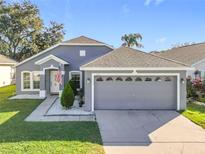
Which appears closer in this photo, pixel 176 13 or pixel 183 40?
pixel 176 13

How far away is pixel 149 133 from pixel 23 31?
38.1 meters

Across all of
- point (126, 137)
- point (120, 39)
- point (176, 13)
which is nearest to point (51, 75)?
point (176, 13)

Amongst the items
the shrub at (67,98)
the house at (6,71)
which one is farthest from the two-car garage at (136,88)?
the house at (6,71)

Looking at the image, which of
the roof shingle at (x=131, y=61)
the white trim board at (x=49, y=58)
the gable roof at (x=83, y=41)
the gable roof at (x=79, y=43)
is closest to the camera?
the roof shingle at (x=131, y=61)

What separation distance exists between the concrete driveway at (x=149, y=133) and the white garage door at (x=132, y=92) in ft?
4.15

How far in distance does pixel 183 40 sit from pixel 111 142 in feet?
195

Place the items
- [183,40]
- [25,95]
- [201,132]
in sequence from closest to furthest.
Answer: [201,132]
[25,95]
[183,40]

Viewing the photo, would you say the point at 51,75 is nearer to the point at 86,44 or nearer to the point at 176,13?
the point at 86,44

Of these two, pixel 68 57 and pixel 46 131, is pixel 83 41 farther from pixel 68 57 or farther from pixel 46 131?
pixel 46 131

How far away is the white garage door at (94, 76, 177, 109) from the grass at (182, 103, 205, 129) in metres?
1.11

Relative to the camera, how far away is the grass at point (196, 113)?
14.0 metres

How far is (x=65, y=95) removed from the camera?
17250mm

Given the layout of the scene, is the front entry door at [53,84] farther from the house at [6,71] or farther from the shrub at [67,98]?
the house at [6,71]

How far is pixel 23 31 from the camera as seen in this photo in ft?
149
